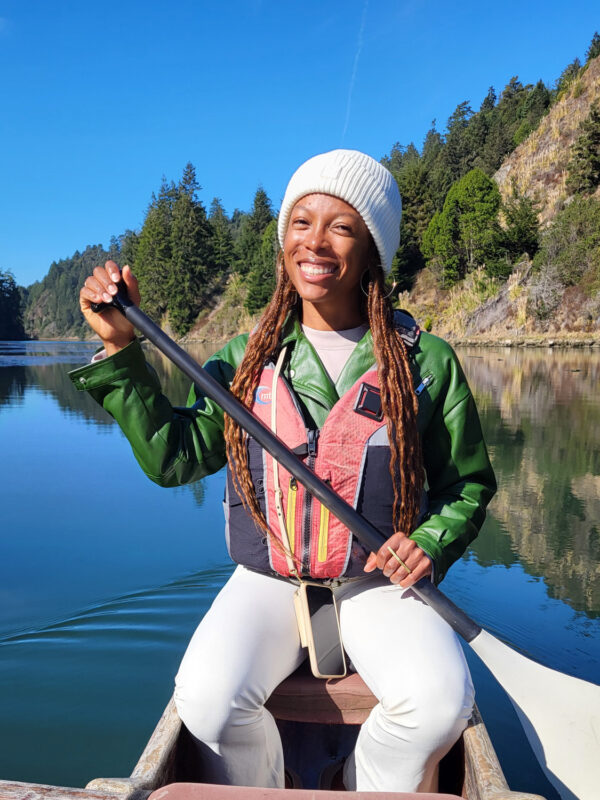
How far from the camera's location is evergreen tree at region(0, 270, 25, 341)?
77.2 m

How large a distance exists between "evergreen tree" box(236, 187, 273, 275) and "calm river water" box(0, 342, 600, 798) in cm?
4163

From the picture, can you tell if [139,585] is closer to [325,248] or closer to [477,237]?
[325,248]

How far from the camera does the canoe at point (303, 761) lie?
4.09 feet

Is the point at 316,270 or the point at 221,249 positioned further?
the point at 221,249

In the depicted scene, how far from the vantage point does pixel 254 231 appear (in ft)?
160

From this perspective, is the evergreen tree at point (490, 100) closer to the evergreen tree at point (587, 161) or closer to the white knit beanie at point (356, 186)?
the evergreen tree at point (587, 161)

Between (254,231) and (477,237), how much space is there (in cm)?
2195

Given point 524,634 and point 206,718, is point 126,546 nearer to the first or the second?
point 524,634

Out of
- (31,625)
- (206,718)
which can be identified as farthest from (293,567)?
(31,625)

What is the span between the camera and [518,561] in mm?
4164

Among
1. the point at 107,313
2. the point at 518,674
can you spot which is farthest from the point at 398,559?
the point at 107,313

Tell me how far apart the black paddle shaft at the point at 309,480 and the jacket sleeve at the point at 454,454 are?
0.38 feet

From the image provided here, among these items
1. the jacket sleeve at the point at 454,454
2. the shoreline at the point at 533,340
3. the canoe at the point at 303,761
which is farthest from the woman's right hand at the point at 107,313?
the shoreline at the point at 533,340

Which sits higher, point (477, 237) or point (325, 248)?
point (477, 237)
